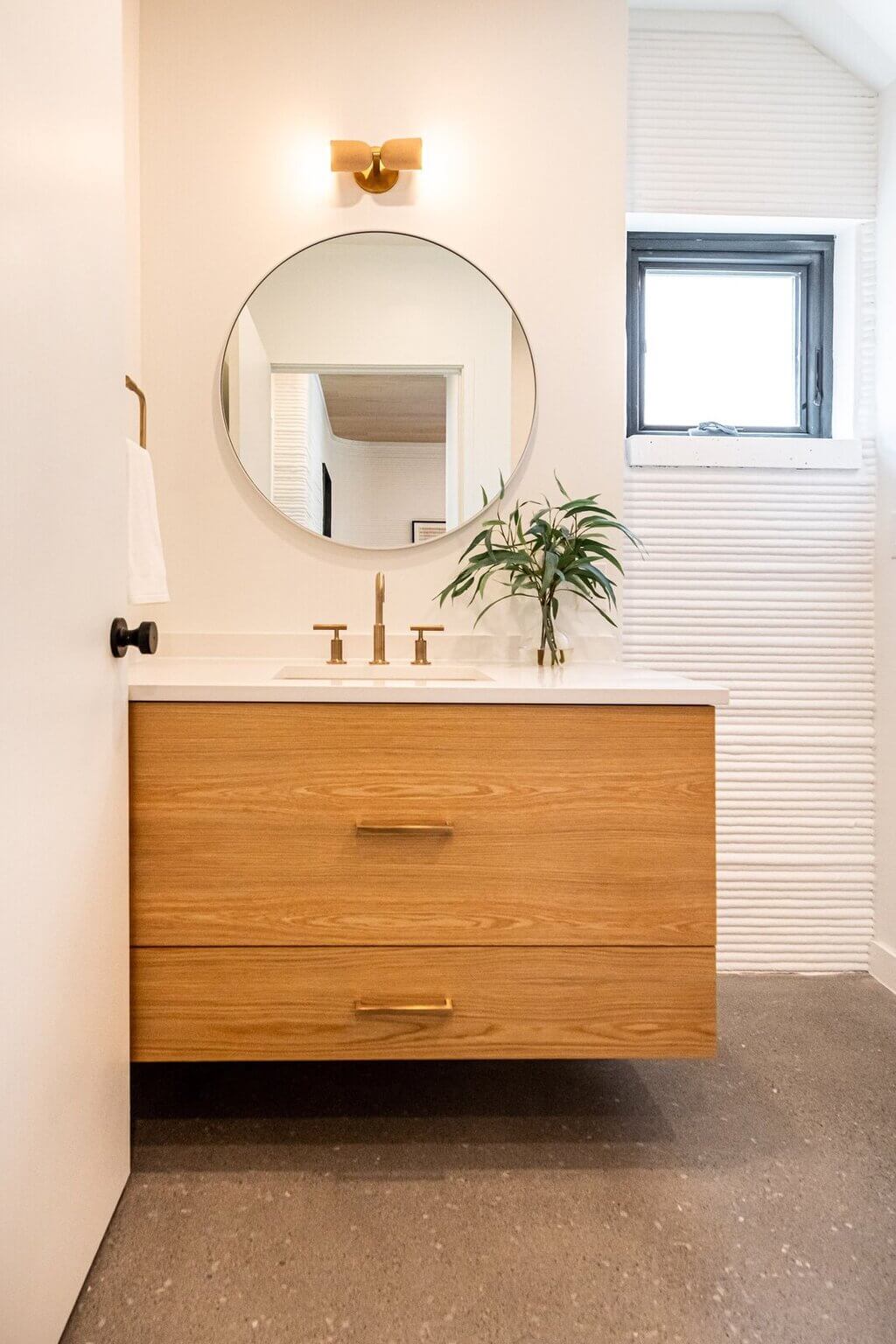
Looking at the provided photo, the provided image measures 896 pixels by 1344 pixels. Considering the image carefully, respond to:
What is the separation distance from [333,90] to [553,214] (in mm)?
555

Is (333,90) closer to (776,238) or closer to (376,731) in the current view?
(776,238)

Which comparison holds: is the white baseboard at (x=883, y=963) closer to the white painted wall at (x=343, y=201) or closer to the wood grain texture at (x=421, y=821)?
the wood grain texture at (x=421, y=821)

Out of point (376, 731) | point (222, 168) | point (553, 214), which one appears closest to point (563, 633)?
point (376, 731)

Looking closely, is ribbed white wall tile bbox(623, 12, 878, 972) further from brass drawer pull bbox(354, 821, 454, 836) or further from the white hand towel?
the white hand towel

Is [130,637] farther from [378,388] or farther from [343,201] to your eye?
[343,201]

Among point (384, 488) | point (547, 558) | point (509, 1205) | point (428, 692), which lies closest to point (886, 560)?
point (547, 558)

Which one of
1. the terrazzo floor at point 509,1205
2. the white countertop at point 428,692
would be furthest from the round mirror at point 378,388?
the terrazzo floor at point 509,1205

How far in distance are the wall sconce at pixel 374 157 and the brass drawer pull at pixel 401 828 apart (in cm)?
143

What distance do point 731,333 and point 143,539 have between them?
1573mm

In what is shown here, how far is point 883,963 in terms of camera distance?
2.10m

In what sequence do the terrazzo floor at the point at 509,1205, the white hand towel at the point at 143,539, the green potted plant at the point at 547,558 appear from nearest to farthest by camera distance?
the terrazzo floor at the point at 509,1205, the white hand towel at the point at 143,539, the green potted plant at the point at 547,558

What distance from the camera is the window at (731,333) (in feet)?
7.20

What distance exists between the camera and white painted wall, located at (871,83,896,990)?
2062mm

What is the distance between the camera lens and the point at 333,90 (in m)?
1.92
